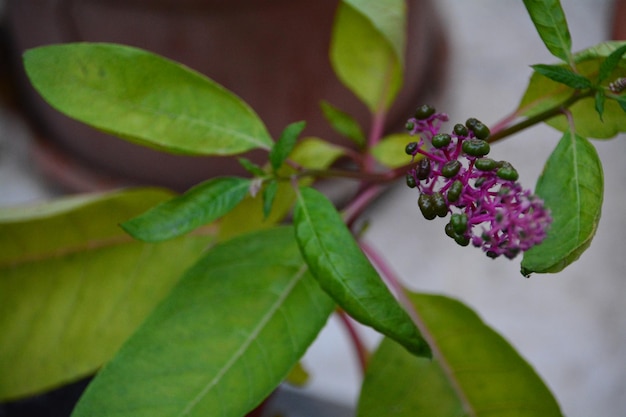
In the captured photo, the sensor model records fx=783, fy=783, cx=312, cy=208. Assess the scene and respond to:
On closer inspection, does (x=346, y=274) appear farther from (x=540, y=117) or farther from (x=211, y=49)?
(x=211, y=49)

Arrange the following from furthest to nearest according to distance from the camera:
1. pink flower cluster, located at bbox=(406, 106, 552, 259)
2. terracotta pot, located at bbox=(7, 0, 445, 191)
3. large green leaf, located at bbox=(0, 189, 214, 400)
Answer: terracotta pot, located at bbox=(7, 0, 445, 191), large green leaf, located at bbox=(0, 189, 214, 400), pink flower cluster, located at bbox=(406, 106, 552, 259)

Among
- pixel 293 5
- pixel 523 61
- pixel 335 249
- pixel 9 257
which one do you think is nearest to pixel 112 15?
pixel 293 5

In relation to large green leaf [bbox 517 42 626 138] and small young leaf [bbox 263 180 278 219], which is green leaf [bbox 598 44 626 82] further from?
small young leaf [bbox 263 180 278 219]

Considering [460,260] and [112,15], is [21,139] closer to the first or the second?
[112,15]

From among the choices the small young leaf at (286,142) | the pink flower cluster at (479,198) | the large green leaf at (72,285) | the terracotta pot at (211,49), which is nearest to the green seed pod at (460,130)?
the pink flower cluster at (479,198)

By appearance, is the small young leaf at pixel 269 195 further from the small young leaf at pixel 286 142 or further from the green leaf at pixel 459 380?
the green leaf at pixel 459 380

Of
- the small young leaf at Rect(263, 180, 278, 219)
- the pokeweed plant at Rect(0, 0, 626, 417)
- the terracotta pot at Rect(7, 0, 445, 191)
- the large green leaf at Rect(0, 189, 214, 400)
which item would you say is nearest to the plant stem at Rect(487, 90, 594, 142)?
the pokeweed plant at Rect(0, 0, 626, 417)
